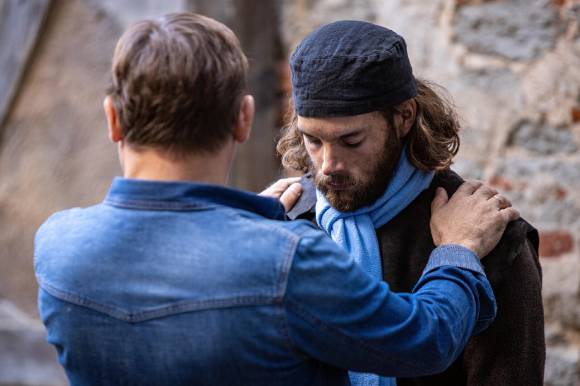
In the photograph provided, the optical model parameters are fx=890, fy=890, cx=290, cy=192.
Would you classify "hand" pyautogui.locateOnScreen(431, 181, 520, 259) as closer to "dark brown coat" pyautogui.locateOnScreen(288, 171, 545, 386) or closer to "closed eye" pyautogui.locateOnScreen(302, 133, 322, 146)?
"dark brown coat" pyautogui.locateOnScreen(288, 171, 545, 386)

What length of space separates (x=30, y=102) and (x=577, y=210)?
246cm

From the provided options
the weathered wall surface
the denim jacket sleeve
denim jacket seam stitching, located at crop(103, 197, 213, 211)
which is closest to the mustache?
the denim jacket sleeve

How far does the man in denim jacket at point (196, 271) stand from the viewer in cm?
153

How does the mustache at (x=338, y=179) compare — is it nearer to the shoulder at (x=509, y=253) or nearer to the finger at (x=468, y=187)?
the finger at (x=468, y=187)

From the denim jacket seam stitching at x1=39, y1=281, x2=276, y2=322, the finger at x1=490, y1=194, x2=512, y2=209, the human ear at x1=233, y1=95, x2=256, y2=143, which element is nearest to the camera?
the denim jacket seam stitching at x1=39, y1=281, x2=276, y2=322

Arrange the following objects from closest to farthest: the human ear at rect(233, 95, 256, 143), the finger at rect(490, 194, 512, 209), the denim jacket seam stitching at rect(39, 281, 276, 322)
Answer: the denim jacket seam stitching at rect(39, 281, 276, 322)
the human ear at rect(233, 95, 256, 143)
the finger at rect(490, 194, 512, 209)

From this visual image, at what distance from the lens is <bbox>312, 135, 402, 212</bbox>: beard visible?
7.18ft

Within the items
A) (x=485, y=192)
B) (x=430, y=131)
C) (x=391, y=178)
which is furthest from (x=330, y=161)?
(x=485, y=192)

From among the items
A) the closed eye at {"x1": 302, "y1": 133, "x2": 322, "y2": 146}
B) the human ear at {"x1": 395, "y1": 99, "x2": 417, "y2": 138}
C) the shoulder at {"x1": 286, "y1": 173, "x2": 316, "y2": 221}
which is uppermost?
the human ear at {"x1": 395, "y1": 99, "x2": 417, "y2": 138}

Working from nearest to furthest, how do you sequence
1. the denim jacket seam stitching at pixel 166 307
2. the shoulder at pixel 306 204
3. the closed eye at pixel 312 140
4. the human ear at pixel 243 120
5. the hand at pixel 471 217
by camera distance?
the denim jacket seam stitching at pixel 166 307
the human ear at pixel 243 120
the hand at pixel 471 217
the closed eye at pixel 312 140
the shoulder at pixel 306 204

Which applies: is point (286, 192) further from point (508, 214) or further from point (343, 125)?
point (508, 214)

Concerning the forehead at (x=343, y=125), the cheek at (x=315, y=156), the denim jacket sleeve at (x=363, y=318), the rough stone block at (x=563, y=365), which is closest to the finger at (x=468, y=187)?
the forehead at (x=343, y=125)

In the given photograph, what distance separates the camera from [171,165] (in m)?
1.60

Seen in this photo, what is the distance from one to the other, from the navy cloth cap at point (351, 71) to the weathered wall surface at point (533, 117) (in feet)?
4.39
